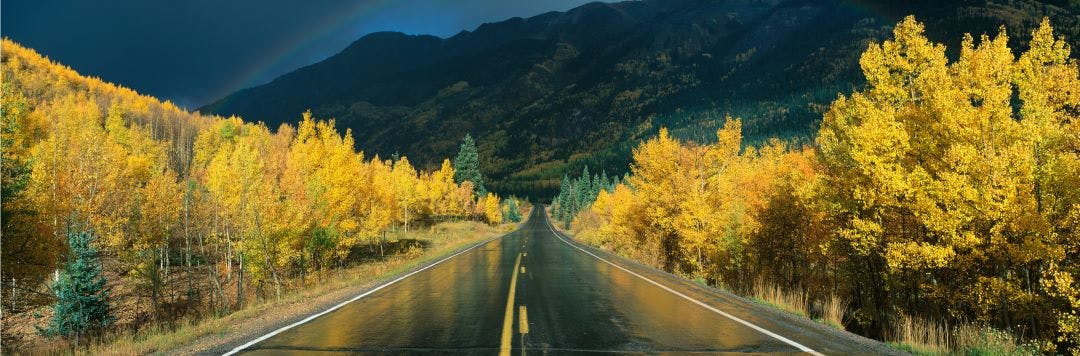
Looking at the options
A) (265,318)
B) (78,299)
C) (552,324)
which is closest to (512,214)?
(78,299)

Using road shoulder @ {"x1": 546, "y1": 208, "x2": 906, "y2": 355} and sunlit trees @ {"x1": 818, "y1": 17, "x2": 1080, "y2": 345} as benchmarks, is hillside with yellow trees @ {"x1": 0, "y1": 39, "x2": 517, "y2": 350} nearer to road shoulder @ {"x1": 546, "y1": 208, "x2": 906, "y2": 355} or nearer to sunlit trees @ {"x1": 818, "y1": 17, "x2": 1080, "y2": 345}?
road shoulder @ {"x1": 546, "y1": 208, "x2": 906, "y2": 355}

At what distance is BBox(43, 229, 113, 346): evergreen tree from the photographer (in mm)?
21484

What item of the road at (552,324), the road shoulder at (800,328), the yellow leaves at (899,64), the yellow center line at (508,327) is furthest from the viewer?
the yellow leaves at (899,64)

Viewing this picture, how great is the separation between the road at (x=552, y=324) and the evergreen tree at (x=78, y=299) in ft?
56.3

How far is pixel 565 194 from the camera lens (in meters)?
132

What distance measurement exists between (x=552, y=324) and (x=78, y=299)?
942 inches

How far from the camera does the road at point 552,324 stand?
24.0 feet

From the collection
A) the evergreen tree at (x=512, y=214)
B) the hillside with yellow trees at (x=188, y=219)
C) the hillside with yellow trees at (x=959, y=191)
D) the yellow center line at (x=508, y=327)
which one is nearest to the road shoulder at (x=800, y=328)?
the hillside with yellow trees at (x=959, y=191)

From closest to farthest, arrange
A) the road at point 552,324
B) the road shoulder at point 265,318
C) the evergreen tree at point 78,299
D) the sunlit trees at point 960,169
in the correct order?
the road at point 552,324 → the road shoulder at point 265,318 → the sunlit trees at point 960,169 → the evergreen tree at point 78,299

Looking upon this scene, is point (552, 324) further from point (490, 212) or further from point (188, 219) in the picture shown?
point (490, 212)

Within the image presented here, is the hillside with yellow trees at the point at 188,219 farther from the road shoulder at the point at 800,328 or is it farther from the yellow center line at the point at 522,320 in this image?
the road shoulder at the point at 800,328

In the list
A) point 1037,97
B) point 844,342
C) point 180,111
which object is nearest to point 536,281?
point 844,342

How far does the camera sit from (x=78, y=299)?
2130 centimetres

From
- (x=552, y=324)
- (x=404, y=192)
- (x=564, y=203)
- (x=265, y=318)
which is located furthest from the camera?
(x=564, y=203)
